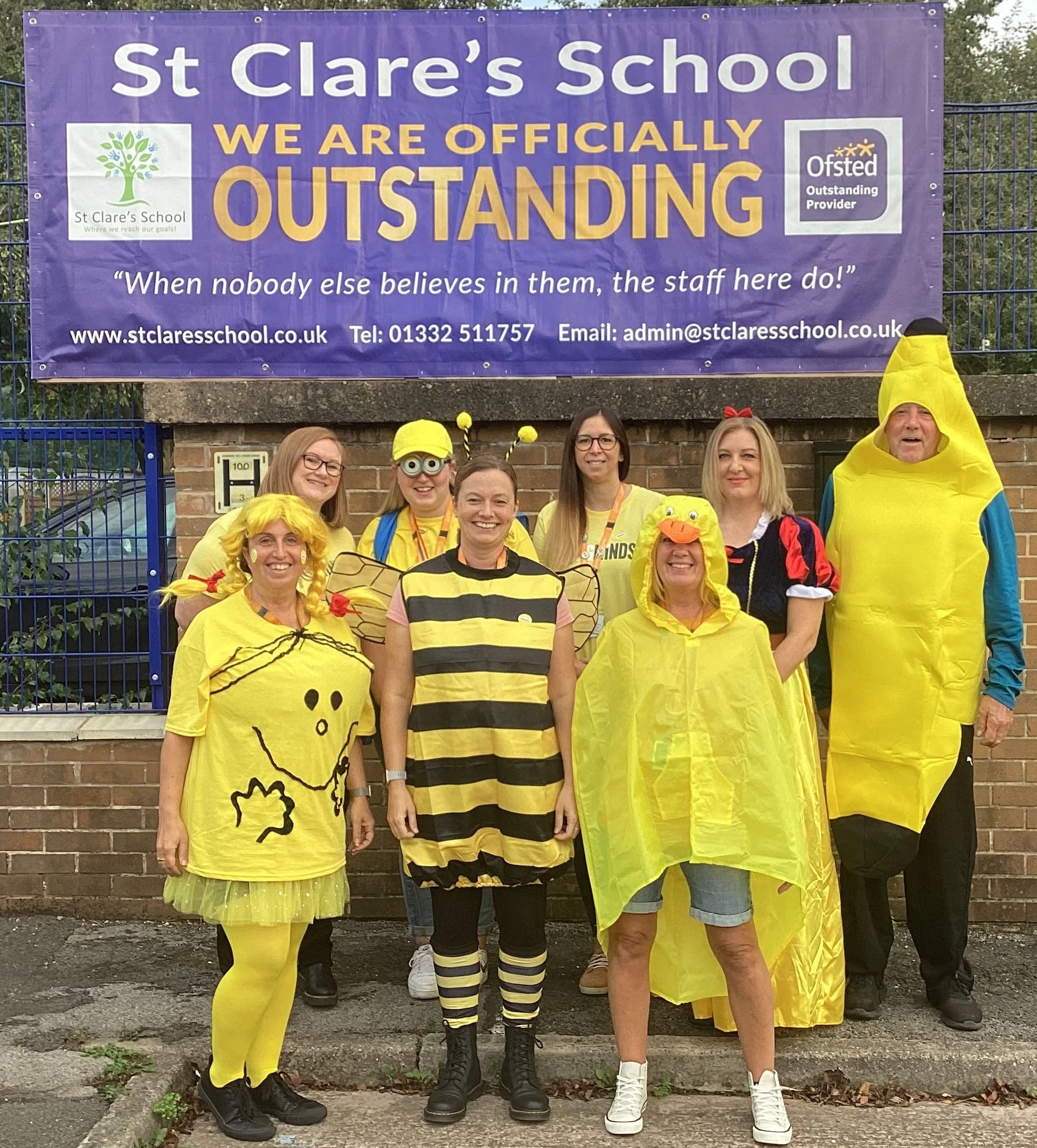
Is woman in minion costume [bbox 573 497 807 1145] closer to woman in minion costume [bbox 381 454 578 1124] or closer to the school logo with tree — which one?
woman in minion costume [bbox 381 454 578 1124]

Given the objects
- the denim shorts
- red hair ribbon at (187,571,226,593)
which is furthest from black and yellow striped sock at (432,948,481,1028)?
red hair ribbon at (187,571,226,593)

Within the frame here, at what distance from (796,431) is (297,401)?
2.04 metres

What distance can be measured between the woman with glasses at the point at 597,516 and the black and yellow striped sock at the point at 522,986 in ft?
1.51

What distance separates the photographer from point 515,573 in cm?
366

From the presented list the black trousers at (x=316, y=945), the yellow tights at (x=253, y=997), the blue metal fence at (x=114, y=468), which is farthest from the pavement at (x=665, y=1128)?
the blue metal fence at (x=114, y=468)

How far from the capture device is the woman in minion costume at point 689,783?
138 inches

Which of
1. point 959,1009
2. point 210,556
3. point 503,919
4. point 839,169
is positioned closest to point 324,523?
point 210,556

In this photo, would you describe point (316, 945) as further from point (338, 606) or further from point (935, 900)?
point (935, 900)

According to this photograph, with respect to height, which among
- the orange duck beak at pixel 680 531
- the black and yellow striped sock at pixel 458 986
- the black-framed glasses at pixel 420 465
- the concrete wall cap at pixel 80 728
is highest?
the black-framed glasses at pixel 420 465

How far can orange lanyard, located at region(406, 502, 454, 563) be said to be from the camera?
423cm

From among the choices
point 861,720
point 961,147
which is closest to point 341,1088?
point 861,720

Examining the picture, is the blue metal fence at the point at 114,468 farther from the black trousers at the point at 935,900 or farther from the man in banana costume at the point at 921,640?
the black trousers at the point at 935,900

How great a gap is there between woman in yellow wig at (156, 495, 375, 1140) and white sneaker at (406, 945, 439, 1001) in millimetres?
922

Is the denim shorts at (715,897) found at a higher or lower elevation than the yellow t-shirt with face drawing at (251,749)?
lower
